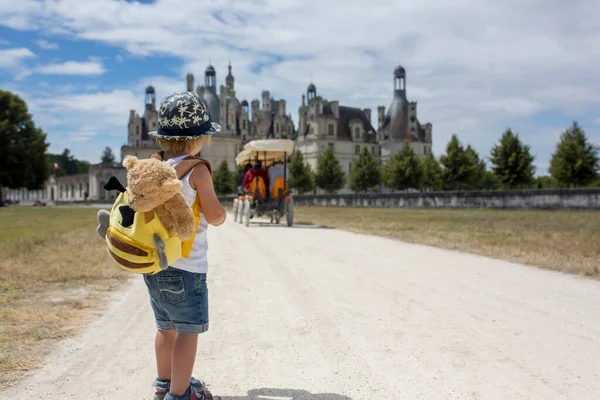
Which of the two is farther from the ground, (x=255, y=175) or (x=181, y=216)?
(x=255, y=175)

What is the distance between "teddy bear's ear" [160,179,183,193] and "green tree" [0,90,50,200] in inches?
2445

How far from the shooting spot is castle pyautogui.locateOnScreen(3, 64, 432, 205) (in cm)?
9600

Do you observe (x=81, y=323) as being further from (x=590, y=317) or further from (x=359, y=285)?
(x=590, y=317)

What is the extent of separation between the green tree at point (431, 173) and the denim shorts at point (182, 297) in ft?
220

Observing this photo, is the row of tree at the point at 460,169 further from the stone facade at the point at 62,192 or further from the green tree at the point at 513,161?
the stone facade at the point at 62,192

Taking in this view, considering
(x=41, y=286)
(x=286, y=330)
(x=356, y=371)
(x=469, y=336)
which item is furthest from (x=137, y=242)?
(x=41, y=286)

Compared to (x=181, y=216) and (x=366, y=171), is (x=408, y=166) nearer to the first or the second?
(x=366, y=171)

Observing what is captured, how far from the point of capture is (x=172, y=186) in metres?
2.75

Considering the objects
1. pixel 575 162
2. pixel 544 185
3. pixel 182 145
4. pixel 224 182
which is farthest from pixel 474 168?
pixel 182 145

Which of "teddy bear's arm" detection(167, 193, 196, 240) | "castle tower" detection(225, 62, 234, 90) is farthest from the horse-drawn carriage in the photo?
"castle tower" detection(225, 62, 234, 90)

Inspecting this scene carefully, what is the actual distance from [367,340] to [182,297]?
210 cm

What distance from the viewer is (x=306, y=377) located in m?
3.72

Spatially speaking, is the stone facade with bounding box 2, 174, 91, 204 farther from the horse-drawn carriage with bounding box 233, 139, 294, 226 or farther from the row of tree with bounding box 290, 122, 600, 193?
the horse-drawn carriage with bounding box 233, 139, 294, 226

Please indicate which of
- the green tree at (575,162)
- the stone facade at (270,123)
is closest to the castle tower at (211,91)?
the stone facade at (270,123)
